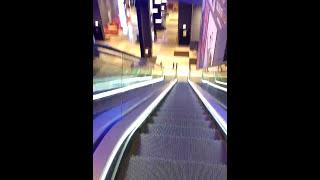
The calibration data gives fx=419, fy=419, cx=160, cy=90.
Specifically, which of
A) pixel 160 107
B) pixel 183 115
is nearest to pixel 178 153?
pixel 183 115

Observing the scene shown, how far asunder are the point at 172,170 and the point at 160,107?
1905 mm

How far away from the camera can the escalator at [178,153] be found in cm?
298

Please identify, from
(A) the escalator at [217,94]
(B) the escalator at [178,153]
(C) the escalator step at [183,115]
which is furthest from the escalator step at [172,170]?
(C) the escalator step at [183,115]

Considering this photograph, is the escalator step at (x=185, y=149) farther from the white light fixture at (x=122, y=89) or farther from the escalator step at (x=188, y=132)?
the white light fixture at (x=122, y=89)

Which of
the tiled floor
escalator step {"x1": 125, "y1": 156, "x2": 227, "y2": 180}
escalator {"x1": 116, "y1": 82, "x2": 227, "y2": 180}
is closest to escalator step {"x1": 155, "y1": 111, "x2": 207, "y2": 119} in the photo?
escalator {"x1": 116, "y1": 82, "x2": 227, "y2": 180}

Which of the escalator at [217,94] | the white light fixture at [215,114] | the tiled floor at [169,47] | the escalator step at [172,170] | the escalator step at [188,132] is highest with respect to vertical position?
the tiled floor at [169,47]

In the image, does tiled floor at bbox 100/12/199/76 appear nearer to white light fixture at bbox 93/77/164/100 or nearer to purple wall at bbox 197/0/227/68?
purple wall at bbox 197/0/227/68

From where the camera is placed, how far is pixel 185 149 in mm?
3188

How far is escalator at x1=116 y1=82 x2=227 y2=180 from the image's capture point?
2.98 m
